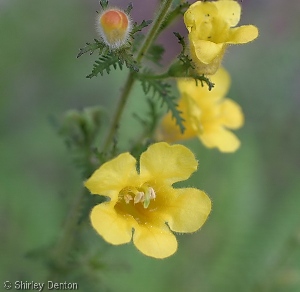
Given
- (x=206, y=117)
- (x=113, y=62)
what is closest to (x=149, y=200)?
(x=113, y=62)

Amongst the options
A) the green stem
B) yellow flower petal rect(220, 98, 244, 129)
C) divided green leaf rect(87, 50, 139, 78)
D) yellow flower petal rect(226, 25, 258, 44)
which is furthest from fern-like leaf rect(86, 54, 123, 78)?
yellow flower petal rect(220, 98, 244, 129)

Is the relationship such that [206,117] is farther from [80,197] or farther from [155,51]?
[80,197]

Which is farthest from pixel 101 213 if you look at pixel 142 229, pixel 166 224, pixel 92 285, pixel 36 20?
pixel 36 20

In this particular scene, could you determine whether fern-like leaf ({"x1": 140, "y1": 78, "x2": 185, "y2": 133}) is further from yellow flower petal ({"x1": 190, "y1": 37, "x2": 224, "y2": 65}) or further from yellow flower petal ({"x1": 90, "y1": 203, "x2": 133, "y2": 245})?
yellow flower petal ({"x1": 90, "y1": 203, "x2": 133, "y2": 245})

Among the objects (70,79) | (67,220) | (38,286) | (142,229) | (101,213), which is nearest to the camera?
(101,213)

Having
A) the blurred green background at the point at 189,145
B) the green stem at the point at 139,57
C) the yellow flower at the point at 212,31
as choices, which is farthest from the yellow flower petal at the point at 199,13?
the blurred green background at the point at 189,145

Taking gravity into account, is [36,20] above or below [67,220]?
above

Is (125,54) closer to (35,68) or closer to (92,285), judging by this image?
(92,285)
